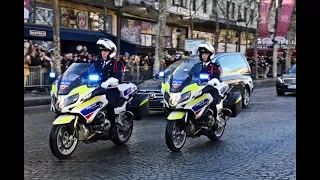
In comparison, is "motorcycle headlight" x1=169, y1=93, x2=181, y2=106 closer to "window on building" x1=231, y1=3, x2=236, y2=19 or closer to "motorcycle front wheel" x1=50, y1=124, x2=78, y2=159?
"motorcycle front wheel" x1=50, y1=124, x2=78, y2=159

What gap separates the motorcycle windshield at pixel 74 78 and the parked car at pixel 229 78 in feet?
16.4

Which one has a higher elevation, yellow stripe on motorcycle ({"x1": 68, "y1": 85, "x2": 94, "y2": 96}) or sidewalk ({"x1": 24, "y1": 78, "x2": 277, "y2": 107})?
yellow stripe on motorcycle ({"x1": 68, "y1": 85, "x2": 94, "y2": 96})

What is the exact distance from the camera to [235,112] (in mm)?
8812

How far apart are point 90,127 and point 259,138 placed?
10.6ft

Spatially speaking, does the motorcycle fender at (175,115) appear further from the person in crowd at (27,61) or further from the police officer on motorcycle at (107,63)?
the person in crowd at (27,61)

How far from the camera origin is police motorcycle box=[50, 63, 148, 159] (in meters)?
6.75

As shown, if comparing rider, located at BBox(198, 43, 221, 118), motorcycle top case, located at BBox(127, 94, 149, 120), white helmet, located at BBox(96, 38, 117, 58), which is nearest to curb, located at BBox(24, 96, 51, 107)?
motorcycle top case, located at BBox(127, 94, 149, 120)

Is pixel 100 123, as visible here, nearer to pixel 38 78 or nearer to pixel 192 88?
pixel 192 88

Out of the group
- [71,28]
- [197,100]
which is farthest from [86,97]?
[71,28]

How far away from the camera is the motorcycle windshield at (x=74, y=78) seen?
6.95 metres

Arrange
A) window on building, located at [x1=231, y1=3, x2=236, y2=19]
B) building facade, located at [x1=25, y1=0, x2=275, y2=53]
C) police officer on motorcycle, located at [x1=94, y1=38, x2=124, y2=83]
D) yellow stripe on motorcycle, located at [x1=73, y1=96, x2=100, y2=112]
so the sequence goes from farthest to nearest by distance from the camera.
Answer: window on building, located at [x1=231, y1=3, x2=236, y2=19], building facade, located at [x1=25, y1=0, x2=275, y2=53], police officer on motorcycle, located at [x1=94, y1=38, x2=124, y2=83], yellow stripe on motorcycle, located at [x1=73, y1=96, x2=100, y2=112]

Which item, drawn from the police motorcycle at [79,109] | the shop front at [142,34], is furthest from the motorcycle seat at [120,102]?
the shop front at [142,34]
